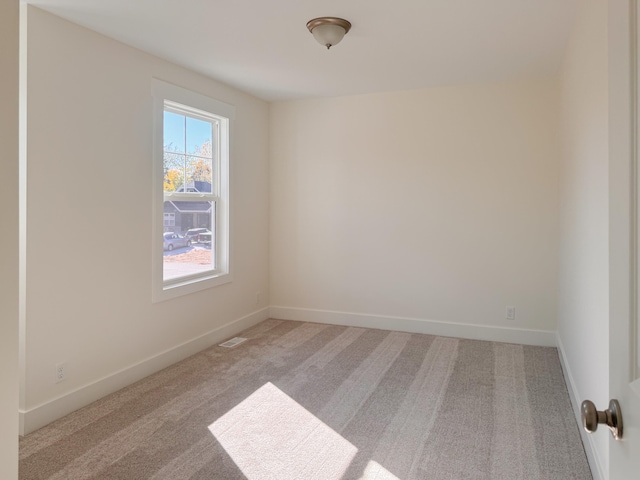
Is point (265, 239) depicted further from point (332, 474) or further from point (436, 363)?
point (332, 474)

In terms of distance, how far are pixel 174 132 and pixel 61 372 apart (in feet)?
6.69

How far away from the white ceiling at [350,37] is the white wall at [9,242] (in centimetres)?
188

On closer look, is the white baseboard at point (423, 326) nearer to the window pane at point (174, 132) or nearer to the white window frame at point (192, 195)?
the white window frame at point (192, 195)

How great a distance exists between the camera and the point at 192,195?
405 centimetres

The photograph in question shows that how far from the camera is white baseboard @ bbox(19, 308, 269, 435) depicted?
268cm

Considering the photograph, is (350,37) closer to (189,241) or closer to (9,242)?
(189,241)

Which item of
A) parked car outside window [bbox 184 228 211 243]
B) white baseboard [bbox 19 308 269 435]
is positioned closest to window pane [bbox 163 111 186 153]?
parked car outside window [bbox 184 228 211 243]

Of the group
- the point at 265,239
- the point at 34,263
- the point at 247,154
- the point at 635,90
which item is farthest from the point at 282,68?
the point at 635,90

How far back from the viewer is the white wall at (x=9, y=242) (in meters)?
0.99

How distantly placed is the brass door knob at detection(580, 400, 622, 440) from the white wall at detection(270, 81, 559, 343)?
3732mm

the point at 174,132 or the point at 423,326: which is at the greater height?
the point at 174,132

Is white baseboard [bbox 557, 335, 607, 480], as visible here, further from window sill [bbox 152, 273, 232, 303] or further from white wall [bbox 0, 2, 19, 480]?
window sill [bbox 152, 273, 232, 303]

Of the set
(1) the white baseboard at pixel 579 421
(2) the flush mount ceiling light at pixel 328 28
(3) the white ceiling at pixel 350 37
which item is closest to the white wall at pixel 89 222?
(3) the white ceiling at pixel 350 37

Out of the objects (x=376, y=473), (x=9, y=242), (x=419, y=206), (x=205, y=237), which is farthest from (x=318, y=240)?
(x=9, y=242)
